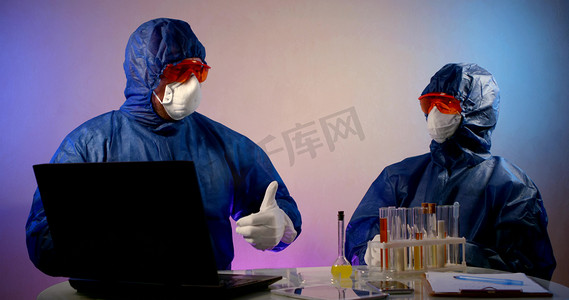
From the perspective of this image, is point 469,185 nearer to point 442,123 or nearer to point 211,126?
point 442,123

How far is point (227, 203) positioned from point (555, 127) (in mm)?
2159

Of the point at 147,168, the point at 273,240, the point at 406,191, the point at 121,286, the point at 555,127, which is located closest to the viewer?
the point at 147,168

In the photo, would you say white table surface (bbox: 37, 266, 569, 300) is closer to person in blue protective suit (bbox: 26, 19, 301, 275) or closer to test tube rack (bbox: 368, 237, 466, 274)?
test tube rack (bbox: 368, 237, 466, 274)

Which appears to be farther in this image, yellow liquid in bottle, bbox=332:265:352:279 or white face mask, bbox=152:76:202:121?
white face mask, bbox=152:76:202:121

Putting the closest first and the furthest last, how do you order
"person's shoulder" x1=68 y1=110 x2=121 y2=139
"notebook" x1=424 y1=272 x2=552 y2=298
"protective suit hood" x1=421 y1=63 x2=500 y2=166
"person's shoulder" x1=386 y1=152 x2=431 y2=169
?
"notebook" x1=424 y1=272 x2=552 y2=298 → "person's shoulder" x1=68 y1=110 x2=121 y2=139 → "protective suit hood" x1=421 y1=63 x2=500 y2=166 → "person's shoulder" x1=386 y1=152 x2=431 y2=169

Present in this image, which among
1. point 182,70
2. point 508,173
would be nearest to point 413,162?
point 508,173

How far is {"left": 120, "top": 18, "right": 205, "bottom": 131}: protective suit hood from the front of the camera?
2334mm

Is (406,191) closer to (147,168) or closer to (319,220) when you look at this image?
(319,220)

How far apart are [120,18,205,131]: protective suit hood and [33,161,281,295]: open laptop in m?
1.00

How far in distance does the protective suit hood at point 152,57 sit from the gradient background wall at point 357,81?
958 mm

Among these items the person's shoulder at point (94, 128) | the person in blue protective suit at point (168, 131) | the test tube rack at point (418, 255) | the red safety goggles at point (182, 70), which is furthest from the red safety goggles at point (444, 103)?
the person's shoulder at point (94, 128)

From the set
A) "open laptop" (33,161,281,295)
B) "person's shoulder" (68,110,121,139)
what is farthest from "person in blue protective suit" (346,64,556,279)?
"open laptop" (33,161,281,295)

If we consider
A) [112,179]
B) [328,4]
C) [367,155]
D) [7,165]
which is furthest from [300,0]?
[112,179]

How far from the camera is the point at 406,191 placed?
2.88 meters
